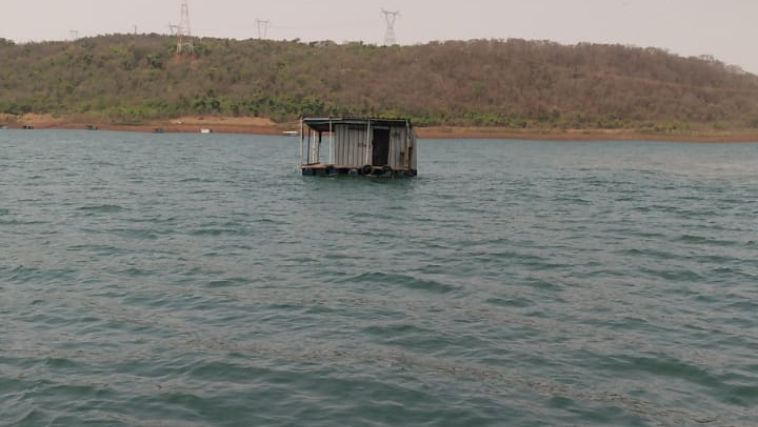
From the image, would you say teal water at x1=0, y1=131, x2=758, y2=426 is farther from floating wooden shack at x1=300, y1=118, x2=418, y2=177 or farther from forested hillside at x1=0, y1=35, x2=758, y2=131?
forested hillside at x1=0, y1=35, x2=758, y2=131

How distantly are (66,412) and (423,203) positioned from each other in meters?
23.4

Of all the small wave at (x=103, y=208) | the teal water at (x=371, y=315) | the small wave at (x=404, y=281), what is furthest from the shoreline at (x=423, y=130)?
the small wave at (x=404, y=281)

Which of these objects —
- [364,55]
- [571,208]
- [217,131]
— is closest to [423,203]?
[571,208]

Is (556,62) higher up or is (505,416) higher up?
(556,62)

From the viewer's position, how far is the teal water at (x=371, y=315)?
10188mm

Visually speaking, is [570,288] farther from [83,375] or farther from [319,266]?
[83,375]

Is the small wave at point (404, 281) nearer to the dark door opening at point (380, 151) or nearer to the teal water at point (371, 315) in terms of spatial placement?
the teal water at point (371, 315)

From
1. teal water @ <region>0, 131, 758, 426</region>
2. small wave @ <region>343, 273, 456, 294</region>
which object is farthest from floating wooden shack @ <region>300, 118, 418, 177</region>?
small wave @ <region>343, 273, 456, 294</region>

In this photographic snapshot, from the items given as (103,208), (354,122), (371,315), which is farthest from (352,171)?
(371,315)

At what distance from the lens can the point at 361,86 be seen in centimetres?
15388

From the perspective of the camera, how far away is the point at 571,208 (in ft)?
104

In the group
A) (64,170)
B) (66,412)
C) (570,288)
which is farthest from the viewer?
(64,170)

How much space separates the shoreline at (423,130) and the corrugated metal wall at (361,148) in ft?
268

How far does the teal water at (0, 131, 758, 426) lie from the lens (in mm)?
10188
